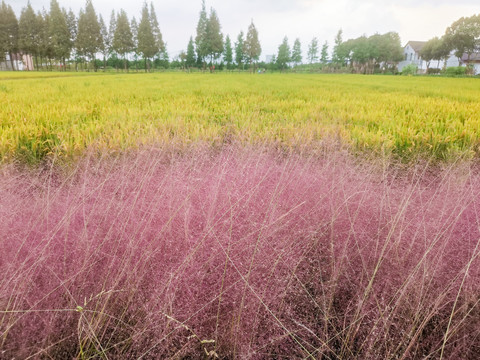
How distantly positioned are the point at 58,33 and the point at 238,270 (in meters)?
59.9

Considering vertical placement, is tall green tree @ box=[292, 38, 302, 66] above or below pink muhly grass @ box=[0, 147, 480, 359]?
above

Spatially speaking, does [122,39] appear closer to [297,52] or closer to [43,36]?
[43,36]

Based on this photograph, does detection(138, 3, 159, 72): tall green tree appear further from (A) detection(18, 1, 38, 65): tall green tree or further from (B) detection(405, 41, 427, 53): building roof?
(B) detection(405, 41, 427, 53): building roof

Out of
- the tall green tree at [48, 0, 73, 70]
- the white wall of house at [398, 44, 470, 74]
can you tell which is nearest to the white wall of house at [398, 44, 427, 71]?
the white wall of house at [398, 44, 470, 74]

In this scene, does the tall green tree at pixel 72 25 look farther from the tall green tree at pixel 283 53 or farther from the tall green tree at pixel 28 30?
the tall green tree at pixel 283 53

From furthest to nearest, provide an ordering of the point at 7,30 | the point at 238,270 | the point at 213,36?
the point at 213,36 < the point at 7,30 < the point at 238,270

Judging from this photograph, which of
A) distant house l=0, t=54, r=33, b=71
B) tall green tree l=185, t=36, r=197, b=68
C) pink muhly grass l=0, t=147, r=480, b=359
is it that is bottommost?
pink muhly grass l=0, t=147, r=480, b=359

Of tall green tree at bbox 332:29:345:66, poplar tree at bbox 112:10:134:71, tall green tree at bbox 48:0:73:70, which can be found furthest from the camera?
tall green tree at bbox 332:29:345:66

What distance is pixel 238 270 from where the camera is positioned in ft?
3.71

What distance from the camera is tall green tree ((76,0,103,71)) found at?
149ft

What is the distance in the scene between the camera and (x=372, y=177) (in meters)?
1.99

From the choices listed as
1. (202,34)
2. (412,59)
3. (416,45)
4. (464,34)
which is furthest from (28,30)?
(416,45)


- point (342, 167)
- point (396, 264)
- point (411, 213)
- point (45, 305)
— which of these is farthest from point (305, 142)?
point (45, 305)

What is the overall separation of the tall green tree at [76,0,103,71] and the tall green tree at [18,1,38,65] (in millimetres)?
8080
